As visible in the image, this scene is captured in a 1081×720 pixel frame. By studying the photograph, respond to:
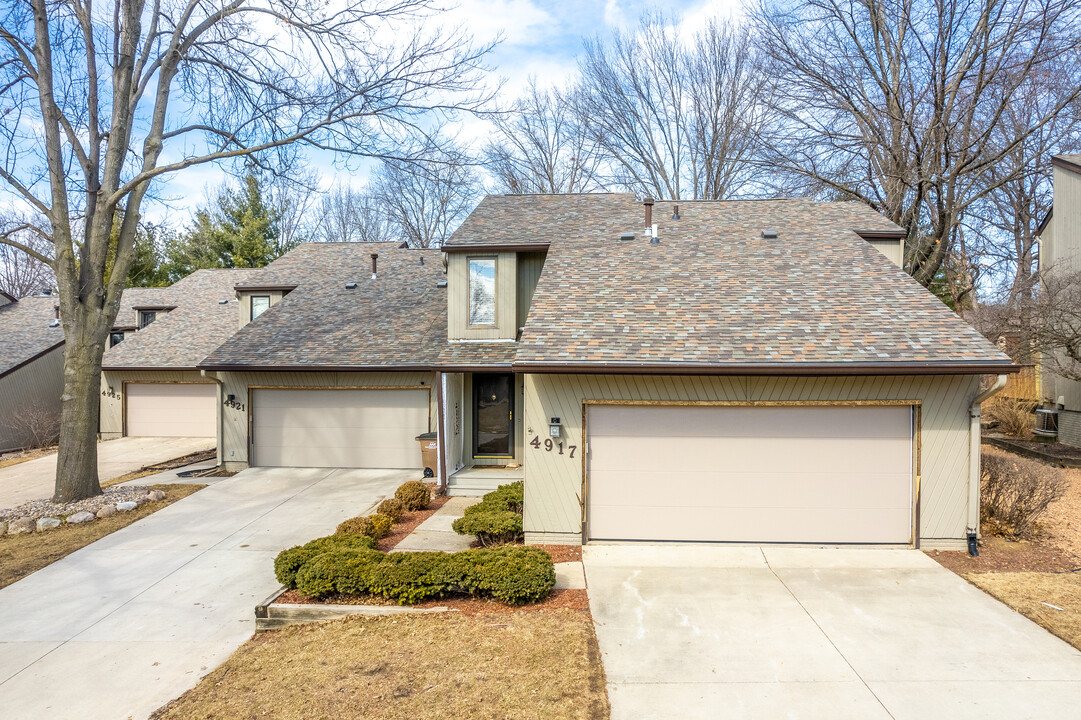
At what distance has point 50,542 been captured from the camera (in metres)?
8.80

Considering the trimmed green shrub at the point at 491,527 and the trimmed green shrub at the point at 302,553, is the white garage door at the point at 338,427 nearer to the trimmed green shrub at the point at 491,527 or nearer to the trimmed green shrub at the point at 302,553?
the trimmed green shrub at the point at 491,527

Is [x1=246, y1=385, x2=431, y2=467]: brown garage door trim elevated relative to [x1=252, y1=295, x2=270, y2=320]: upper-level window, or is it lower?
lower

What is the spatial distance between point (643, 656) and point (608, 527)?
3.00 meters

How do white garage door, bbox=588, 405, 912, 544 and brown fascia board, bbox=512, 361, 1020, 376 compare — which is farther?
white garage door, bbox=588, 405, 912, 544

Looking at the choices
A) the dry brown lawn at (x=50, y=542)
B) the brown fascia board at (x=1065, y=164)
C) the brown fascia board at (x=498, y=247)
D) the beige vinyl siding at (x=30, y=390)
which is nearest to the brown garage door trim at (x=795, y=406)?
the brown fascia board at (x=498, y=247)

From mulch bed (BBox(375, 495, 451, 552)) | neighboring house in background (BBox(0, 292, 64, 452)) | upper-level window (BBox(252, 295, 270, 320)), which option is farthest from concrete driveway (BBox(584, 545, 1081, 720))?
neighboring house in background (BBox(0, 292, 64, 452))

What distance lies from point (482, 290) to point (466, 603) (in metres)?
7.35

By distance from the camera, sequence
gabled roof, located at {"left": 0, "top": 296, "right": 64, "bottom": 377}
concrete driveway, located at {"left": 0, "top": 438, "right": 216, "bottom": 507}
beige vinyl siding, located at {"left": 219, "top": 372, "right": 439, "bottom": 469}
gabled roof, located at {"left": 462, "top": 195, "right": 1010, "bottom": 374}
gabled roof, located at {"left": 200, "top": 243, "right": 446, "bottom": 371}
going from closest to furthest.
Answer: gabled roof, located at {"left": 462, "top": 195, "right": 1010, "bottom": 374} → concrete driveway, located at {"left": 0, "top": 438, "right": 216, "bottom": 507} → gabled roof, located at {"left": 200, "top": 243, "right": 446, "bottom": 371} → beige vinyl siding, located at {"left": 219, "top": 372, "right": 439, "bottom": 469} → gabled roof, located at {"left": 0, "top": 296, "right": 64, "bottom": 377}

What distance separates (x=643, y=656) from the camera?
5.25 m

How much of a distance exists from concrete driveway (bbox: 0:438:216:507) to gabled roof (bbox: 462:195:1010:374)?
10.0 m

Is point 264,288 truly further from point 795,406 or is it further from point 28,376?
point 795,406

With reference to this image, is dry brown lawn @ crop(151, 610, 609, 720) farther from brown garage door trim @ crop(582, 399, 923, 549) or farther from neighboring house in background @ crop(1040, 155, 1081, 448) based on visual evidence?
neighboring house in background @ crop(1040, 155, 1081, 448)

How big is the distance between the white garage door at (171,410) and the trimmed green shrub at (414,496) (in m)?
11.9

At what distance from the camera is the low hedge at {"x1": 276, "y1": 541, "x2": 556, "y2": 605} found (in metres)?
6.21
